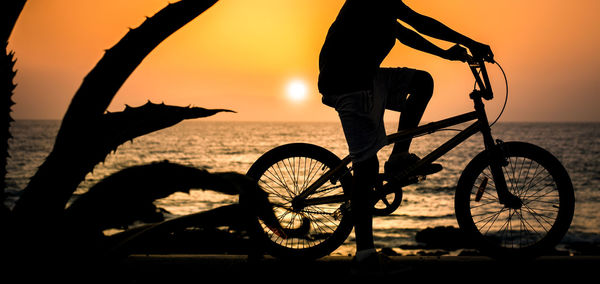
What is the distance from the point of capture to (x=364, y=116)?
9.85 feet

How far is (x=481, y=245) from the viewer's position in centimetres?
329

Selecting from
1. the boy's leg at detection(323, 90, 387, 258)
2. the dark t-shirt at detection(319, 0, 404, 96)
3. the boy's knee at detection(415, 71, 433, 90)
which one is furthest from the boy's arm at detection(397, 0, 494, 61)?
the boy's leg at detection(323, 90, 387, 258)

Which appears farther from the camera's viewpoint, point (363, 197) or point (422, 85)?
point (422, 85)

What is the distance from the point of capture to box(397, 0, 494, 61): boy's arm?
3.12m

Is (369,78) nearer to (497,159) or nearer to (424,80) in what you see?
(424,80)

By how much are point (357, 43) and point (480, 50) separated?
1.02m

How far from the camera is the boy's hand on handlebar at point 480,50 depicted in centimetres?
331

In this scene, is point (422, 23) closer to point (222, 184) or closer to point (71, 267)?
point (222, 184)

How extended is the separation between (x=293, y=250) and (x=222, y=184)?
88.4 inches

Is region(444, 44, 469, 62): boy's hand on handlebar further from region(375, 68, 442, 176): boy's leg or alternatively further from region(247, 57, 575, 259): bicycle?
region(375, 68, 442, 176): boy's leg

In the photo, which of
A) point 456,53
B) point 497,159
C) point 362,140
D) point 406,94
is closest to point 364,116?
point 362,140

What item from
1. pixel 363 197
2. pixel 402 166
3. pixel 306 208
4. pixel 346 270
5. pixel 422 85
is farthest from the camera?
pixel 306 208

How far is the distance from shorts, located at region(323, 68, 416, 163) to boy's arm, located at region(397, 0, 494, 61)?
398 mm

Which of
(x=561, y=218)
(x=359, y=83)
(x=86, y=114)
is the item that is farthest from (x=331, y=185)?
(x=86, y=114)
